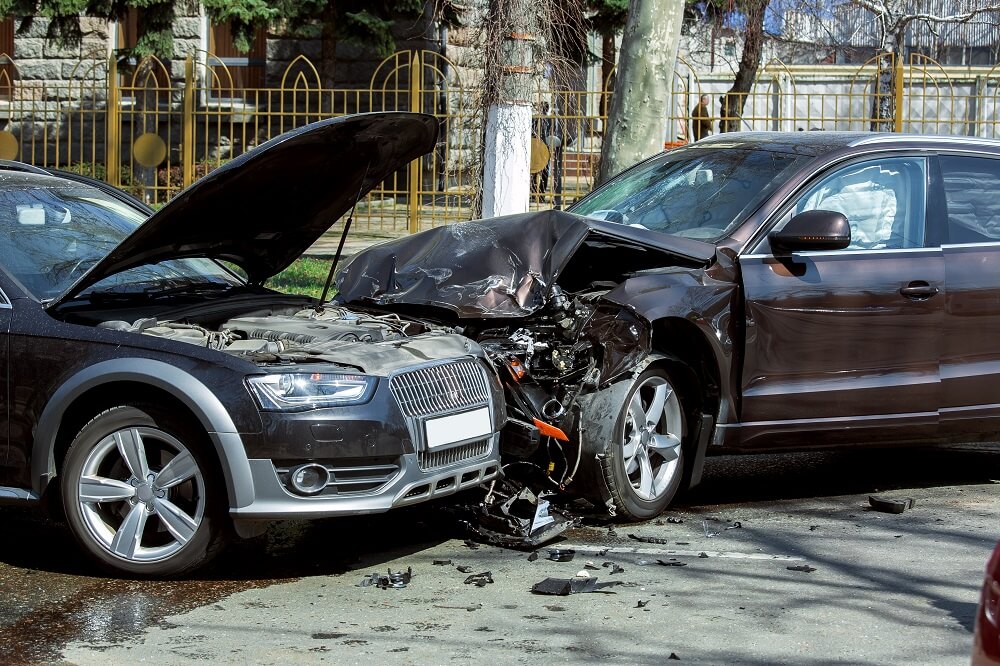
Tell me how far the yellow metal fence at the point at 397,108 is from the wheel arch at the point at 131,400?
777 cm

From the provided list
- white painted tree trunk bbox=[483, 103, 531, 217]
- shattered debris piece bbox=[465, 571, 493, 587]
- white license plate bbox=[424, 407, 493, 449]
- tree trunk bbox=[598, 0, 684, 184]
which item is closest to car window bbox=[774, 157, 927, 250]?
white license plate bbox=[424, 407, 493, 449]

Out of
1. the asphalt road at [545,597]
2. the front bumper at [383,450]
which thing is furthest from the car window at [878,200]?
the front bumper at [383,450]

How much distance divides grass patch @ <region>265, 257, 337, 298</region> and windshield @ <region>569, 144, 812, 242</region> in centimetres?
558

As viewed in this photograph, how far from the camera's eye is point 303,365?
5137 mm

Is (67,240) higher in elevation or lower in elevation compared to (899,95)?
lower

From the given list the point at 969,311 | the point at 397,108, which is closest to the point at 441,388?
the point at 969,311

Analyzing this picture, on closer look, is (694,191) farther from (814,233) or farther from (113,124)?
(113,124)

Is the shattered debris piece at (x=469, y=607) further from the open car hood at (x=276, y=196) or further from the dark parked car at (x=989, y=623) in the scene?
the dark parked car at (x=989, y=623)

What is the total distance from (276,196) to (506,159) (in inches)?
249

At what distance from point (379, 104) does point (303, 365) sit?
16383 mm

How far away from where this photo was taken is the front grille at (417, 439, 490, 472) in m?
5.25

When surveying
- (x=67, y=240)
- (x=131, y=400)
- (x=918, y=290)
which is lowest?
(x=131, y=400)

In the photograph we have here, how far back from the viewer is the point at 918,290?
655 centimetres

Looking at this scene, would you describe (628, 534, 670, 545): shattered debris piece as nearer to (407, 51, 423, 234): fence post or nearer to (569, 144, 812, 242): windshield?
(569, 144, 812, 242): windshield
